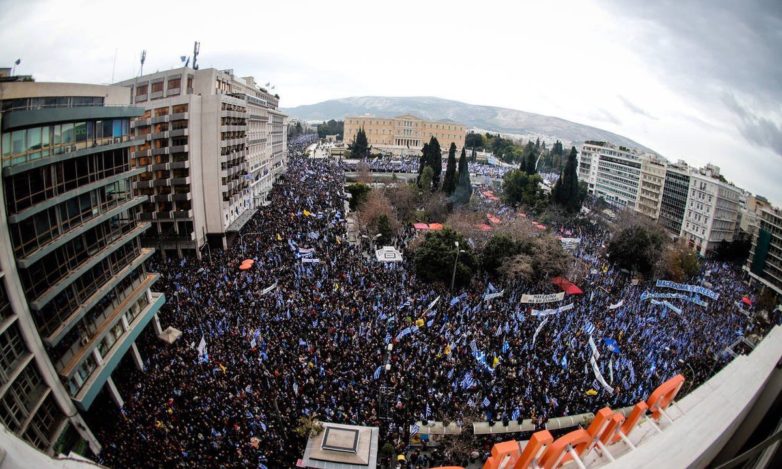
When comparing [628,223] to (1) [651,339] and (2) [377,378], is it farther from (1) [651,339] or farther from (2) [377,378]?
(2) [377,378]

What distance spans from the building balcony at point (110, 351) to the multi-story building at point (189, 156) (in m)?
11.1

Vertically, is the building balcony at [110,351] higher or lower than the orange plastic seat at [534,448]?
lower

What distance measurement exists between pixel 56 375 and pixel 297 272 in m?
13.3

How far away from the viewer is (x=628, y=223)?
4966 centimetres

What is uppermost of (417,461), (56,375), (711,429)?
(711,429)

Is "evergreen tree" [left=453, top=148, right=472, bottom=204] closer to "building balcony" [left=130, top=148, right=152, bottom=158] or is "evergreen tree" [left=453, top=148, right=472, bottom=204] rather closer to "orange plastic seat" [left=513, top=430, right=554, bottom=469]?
"building balcony" [left=130, top=148, right=152, bottom=158]

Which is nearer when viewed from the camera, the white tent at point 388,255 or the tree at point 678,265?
the white tent at point 388,255

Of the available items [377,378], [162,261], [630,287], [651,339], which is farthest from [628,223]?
[162,261]

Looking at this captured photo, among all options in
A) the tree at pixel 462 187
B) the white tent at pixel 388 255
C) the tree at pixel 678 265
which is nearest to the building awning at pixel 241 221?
the white tent at pixel 388 255

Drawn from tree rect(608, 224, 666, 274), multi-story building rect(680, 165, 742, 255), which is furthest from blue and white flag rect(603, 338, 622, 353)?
multi-story building rect(680, 165, 742, 255)

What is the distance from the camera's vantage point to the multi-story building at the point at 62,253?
38.2 feet

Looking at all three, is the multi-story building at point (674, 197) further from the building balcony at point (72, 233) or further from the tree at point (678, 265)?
the building balcony at point (72, 233)

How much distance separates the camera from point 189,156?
2916cm

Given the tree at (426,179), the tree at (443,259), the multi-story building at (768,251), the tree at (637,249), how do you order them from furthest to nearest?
the tree at (426,179)
the multi-story building at (768,251)
the tree at (637,249)
the tree at (443,259)
